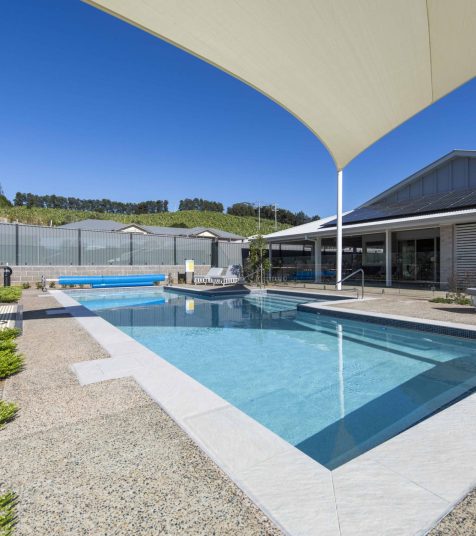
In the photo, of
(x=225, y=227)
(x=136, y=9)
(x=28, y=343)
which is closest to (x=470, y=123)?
(x=136, y=9)

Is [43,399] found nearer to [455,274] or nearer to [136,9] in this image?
[136,9]

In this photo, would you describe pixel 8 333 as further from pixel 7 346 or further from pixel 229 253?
pixel 229 253

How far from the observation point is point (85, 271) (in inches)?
715

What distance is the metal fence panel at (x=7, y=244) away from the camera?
1603 cm

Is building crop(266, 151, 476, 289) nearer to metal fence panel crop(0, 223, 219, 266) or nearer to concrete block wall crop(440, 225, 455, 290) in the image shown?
concrete block wall crop(440, 225, 455, 290)

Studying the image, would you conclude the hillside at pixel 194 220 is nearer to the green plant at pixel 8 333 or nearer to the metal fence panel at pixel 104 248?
the metal fence panel at pixel 104 248

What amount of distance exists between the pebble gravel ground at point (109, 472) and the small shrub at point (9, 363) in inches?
17.1

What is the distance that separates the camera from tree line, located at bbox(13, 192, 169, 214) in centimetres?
6775

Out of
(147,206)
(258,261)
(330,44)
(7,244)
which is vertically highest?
(147,206)

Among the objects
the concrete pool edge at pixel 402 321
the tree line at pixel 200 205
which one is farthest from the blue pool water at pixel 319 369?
the tree line at pixel 200 205

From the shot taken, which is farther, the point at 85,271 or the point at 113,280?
the point at 85,271

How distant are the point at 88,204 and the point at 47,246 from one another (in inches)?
2314

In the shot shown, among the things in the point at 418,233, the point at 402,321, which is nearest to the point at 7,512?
the point at 402,321

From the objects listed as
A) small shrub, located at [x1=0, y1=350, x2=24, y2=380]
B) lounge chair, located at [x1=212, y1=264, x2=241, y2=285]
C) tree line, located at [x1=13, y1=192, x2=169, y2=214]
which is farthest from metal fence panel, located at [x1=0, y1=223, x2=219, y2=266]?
tree line, located at [x1=13, y1=192, x2=169, y2=214]
